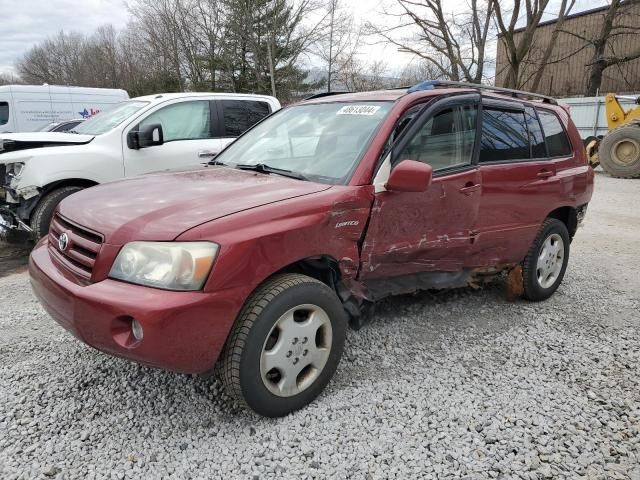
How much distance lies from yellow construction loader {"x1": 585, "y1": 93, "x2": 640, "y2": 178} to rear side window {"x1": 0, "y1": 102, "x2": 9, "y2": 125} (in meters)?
16.8

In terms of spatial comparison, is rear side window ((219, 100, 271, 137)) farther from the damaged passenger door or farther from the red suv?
the damaged passenger door

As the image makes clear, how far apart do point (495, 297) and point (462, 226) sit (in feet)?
4.38

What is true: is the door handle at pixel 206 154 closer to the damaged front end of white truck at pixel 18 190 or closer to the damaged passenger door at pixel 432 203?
the damaged front end of white truck at pixel 18 190

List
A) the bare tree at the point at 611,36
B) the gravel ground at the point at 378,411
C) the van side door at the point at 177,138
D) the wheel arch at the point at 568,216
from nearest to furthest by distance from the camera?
1. the gravel ground at the point at 378,411
2. the wheel arch at the point at 568,216
3. the van side door at the point at 177,138
4. the bare tree at the point at 611,36

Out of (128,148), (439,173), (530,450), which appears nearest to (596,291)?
(439,173)

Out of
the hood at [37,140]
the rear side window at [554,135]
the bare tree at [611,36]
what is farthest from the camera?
the bare tree at [611,36]

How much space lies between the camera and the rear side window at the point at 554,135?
14.0 feet

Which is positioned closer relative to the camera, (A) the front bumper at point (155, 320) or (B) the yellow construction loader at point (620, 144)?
(A) the front bumper at point (155, 320)

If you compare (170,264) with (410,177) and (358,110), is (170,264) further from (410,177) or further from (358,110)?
(358,110)

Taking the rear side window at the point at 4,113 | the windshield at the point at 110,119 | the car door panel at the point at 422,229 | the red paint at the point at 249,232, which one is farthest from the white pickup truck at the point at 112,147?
the rear side window at the point at 4,113

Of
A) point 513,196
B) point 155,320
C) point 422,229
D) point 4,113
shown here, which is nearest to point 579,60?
point 4,113

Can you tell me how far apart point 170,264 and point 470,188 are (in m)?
2.18

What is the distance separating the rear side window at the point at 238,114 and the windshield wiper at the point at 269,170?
358cm

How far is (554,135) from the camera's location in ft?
14.3
